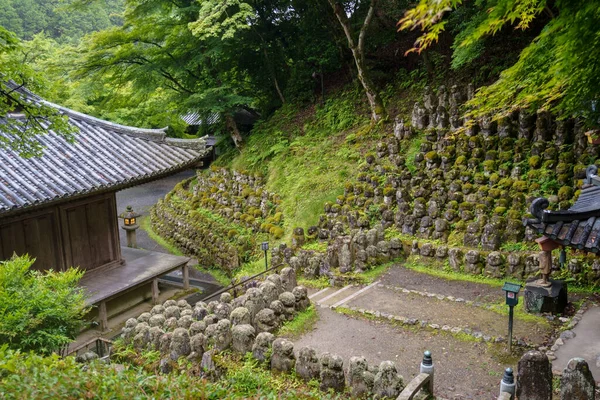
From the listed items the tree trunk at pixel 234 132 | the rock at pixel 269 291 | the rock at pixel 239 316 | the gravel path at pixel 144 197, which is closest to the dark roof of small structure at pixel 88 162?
the rock at pixel 269 291

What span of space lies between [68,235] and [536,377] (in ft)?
37.4

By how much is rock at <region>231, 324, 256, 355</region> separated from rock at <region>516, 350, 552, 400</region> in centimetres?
465

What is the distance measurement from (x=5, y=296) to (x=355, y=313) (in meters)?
7.06

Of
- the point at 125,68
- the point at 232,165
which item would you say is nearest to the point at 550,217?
the point at 232,165

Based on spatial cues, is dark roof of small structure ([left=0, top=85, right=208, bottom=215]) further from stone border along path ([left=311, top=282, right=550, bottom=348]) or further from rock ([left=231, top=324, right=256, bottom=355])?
stone border along path ([left=311, top=282, right=550, bottom=348])

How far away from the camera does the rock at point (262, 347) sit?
9.05m

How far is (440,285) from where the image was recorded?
1291cm

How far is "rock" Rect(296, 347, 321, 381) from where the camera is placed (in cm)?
830

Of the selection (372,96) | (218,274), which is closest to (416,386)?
(218,274)

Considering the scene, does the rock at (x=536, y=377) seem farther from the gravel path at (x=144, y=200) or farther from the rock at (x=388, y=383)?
the gravel path at (x=144, y=200)

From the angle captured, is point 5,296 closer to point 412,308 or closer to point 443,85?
point 412,308

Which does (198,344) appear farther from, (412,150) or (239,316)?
(412,150)

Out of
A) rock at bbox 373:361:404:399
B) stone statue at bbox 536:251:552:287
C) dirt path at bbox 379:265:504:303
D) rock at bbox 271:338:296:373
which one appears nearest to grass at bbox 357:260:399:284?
dirt path at bbox 379:265:504:303

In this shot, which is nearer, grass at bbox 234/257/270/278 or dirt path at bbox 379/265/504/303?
dirt path at bbox 379/265/504/303
